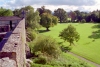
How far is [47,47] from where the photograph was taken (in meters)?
28.4

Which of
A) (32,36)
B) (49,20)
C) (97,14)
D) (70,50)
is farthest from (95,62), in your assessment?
(97,14)

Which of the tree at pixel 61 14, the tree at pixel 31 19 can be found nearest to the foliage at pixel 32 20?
the tree at pixel 31 19

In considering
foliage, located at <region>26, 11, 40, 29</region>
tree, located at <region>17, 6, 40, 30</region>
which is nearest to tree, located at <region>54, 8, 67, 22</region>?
tree, located at <region>17, 6, 40, 30</region>

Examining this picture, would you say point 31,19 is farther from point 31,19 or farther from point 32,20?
point 32,20

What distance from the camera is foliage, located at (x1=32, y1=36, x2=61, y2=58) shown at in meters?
28.0

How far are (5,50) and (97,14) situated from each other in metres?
118

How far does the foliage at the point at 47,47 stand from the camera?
2800 centimetres

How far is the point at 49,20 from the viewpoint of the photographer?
73438 millimetres

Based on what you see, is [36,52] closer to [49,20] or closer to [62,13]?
[49,20]

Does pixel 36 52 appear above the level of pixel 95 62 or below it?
above

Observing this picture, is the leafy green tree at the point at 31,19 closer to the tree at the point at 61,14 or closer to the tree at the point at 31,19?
the tree at the point at 31,19

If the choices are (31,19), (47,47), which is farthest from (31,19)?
(47,47)

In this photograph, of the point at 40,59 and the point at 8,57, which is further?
the point at 40,59

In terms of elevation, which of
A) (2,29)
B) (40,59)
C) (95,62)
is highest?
(2,29)
